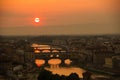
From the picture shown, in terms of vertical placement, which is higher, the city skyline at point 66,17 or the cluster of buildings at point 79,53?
the city skyline at point 66,17

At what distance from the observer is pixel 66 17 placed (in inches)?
58.4

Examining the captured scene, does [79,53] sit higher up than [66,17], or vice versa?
[66,17]

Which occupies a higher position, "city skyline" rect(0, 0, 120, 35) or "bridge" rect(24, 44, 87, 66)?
"city skyline" rect(0, 0, 120, 35)

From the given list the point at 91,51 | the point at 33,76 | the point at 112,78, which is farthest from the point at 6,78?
the point at 112,78

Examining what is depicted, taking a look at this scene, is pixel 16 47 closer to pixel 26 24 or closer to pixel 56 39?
pixel 26 24

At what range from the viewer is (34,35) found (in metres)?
1.48

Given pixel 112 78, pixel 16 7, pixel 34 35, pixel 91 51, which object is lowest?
pixel 112 78

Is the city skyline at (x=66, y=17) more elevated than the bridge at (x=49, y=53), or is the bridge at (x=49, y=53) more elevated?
the city skyline at (x=66, y=17)

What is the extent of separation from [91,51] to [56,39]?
0.25m

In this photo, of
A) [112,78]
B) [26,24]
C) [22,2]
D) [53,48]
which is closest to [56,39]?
[53,48]

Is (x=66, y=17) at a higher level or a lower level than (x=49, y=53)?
higher

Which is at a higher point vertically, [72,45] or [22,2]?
[22,2]

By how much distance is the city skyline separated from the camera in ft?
4.85

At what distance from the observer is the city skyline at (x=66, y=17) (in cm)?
148
